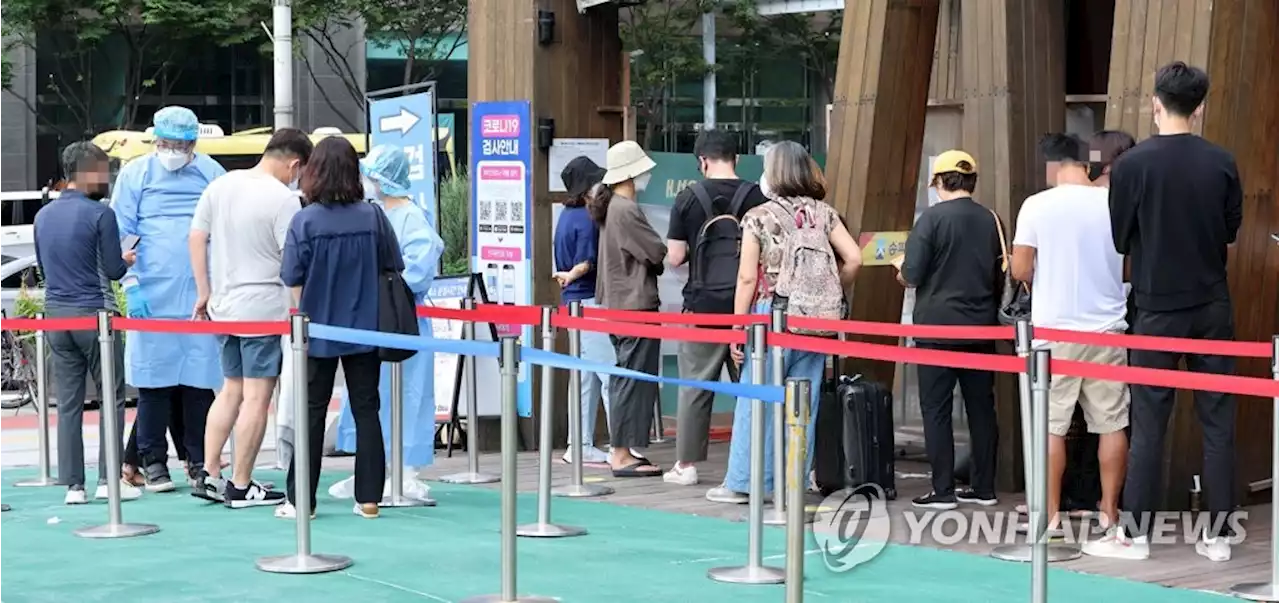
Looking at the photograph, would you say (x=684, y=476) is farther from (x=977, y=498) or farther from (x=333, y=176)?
(x=333, y=176)

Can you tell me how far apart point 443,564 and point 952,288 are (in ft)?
9.56

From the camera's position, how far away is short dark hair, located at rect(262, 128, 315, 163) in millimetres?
8984

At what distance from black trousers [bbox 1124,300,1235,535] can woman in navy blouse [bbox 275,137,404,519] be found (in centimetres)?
330

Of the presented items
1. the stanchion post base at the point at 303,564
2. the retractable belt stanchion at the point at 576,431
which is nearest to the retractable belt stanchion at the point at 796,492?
the stanchion post base at the point at 303,564

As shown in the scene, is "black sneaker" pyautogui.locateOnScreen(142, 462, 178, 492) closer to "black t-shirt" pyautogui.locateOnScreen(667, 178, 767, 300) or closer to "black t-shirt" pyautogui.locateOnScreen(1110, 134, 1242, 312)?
"black t-shirt" pyautogui.locateOnScreen(667, 178, 767, 300)

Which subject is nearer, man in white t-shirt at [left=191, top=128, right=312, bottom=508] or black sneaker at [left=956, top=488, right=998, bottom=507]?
man in white t-shirt at [left=191, top=128, right=312, bottom=508]

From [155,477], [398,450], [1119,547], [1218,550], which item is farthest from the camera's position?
[155,477]

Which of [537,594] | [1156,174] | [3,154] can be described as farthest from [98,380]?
[3,154]

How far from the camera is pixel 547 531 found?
8.33 metres

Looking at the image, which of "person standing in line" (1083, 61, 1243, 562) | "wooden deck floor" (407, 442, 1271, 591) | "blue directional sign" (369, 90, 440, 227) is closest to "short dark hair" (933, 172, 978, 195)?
"person standing in line" (1083, 61, 1243, 562)

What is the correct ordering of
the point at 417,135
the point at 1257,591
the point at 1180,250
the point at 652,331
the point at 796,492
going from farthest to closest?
the point at 417,135 < the point at 652,331 < the point at 1180,250 < the point at 1257,591 < the point at 796,492

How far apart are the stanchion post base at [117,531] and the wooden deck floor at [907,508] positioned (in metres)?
2.32

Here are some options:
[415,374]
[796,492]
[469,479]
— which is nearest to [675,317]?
[415,374]

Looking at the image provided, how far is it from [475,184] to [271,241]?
3.49 metres
